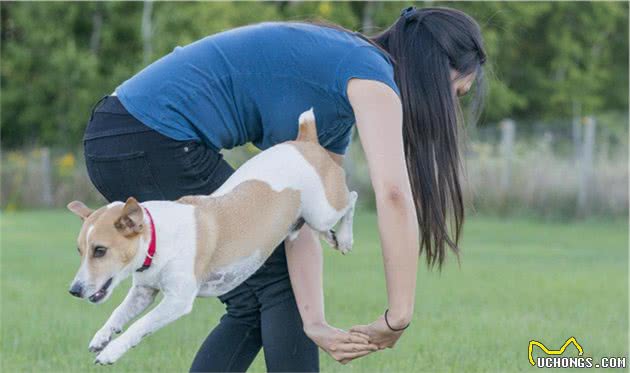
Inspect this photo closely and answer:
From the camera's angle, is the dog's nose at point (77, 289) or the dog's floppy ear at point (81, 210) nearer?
the dog's nose at point (77, 289)

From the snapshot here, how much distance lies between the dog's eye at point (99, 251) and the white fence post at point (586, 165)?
18809 millimetres

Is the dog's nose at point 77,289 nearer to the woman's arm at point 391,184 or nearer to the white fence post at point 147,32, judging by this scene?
the woman's arm at point 391,184

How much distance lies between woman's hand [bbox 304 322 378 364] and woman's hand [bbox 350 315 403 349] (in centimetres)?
2

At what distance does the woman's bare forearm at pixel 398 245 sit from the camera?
162 inches

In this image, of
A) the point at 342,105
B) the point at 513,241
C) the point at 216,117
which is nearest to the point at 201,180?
the point at 216,117

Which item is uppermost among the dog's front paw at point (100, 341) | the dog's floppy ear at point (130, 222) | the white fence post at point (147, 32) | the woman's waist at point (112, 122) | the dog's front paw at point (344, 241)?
the woman's waist at point (112, 122)

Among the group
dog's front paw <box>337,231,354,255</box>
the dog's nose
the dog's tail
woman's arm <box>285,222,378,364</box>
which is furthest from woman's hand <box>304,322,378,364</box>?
the dog's nose

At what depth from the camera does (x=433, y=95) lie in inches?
173

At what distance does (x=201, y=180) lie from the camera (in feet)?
14.3

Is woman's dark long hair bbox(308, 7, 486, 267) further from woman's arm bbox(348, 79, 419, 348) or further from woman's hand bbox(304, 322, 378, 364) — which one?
woman's hand bbox(304, 322, 378, 364)

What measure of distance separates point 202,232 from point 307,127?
0.57m

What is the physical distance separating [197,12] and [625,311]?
25.2 metres

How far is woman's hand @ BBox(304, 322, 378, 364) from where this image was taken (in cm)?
430

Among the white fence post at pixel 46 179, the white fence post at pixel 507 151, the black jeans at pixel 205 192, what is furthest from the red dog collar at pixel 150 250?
the white fence post at pixel 46 179
